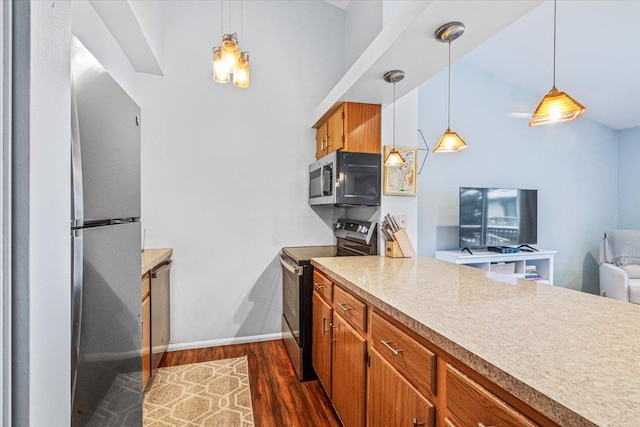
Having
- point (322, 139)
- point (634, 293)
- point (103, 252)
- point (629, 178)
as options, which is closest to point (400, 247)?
point (322, 139)

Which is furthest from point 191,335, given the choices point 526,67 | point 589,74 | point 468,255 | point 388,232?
point 589,74

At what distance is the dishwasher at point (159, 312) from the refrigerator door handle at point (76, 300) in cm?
150

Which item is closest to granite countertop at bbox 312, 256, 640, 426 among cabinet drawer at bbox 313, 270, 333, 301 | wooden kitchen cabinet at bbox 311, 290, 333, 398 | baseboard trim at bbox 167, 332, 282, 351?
cabinet drawer at bbox 313, 270, 333, 301

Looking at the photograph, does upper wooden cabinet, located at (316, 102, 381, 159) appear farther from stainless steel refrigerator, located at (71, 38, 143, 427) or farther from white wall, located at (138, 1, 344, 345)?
stainless steel refrigerator, located at (71, 38, 143, 427)

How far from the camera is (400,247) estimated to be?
7.46 feet

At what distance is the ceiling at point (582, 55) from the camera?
281cm

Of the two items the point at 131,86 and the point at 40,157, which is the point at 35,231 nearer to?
the point at 40,157

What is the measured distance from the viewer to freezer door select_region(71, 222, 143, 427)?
2.45 ft

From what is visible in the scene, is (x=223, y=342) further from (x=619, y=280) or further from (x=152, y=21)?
(x=619, y=280)

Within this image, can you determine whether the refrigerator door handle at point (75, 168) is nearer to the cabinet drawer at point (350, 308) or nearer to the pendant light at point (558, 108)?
the cabinet drawer at point (350, 308)

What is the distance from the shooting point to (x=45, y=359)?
1.70 feet

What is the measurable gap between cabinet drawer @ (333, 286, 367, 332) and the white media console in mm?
2196

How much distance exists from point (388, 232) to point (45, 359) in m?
2.07

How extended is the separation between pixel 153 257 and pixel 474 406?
7.25 ft
